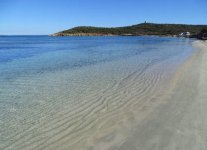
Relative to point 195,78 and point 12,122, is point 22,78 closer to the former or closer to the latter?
point 12,122

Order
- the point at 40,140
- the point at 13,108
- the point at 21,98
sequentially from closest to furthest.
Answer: the point at 40,140 < the point at 13,108 < the point at 21,98

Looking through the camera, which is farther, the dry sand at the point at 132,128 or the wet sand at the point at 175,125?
the dry sand at the point at 132,128

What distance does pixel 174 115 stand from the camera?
8586mm

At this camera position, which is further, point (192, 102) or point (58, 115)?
point (192, 102)

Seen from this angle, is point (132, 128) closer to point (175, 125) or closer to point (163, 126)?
point (163, 126)

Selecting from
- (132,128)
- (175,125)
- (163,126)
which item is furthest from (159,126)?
(132,128)

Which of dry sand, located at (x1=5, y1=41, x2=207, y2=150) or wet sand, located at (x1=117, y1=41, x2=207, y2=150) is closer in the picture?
wet sand, located at (x1=117, y1=41, x2=207, y2=150)

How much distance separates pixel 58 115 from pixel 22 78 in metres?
8.26

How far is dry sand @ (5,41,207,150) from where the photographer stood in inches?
255

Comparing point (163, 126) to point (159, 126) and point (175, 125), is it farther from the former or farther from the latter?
point (175, 125)

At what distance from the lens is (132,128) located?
7.52 meters

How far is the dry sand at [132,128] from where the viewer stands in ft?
21.3

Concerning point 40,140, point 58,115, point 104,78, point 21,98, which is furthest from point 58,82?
point 40,140

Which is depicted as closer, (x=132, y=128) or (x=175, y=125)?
(x=132, y=128)
